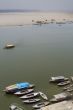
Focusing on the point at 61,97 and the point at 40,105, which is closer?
Result: the point at 40,105

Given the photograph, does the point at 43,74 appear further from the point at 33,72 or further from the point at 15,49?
the point at 15,49

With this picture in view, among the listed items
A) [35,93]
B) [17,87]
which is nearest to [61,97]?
[35,93]

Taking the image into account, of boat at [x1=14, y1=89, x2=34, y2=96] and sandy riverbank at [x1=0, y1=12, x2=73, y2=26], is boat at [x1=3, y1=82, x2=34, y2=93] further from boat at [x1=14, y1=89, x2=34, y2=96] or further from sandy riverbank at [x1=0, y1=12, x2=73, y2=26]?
sandy riverbank at [x1=0, y1=12, x2=73, y2=26]

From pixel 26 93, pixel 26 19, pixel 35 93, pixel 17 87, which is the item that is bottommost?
pixel 26 19

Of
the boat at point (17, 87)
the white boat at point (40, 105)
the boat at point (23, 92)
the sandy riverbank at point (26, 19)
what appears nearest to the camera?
the white boat at point (40, 105)

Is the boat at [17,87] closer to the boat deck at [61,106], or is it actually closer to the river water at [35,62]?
the river water at [35,62]

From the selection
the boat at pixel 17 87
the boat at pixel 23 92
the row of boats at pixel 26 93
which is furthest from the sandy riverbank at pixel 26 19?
the boat at pixel 23 92

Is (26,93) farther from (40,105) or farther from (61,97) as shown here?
(61,97)

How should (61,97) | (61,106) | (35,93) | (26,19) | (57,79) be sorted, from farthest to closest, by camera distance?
(26,19), (57,79), (35,93), (61,97), (61,106)

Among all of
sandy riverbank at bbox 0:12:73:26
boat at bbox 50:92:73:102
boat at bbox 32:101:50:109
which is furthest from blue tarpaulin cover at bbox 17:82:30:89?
sandy riverbank at bbox 0:12:73:26
